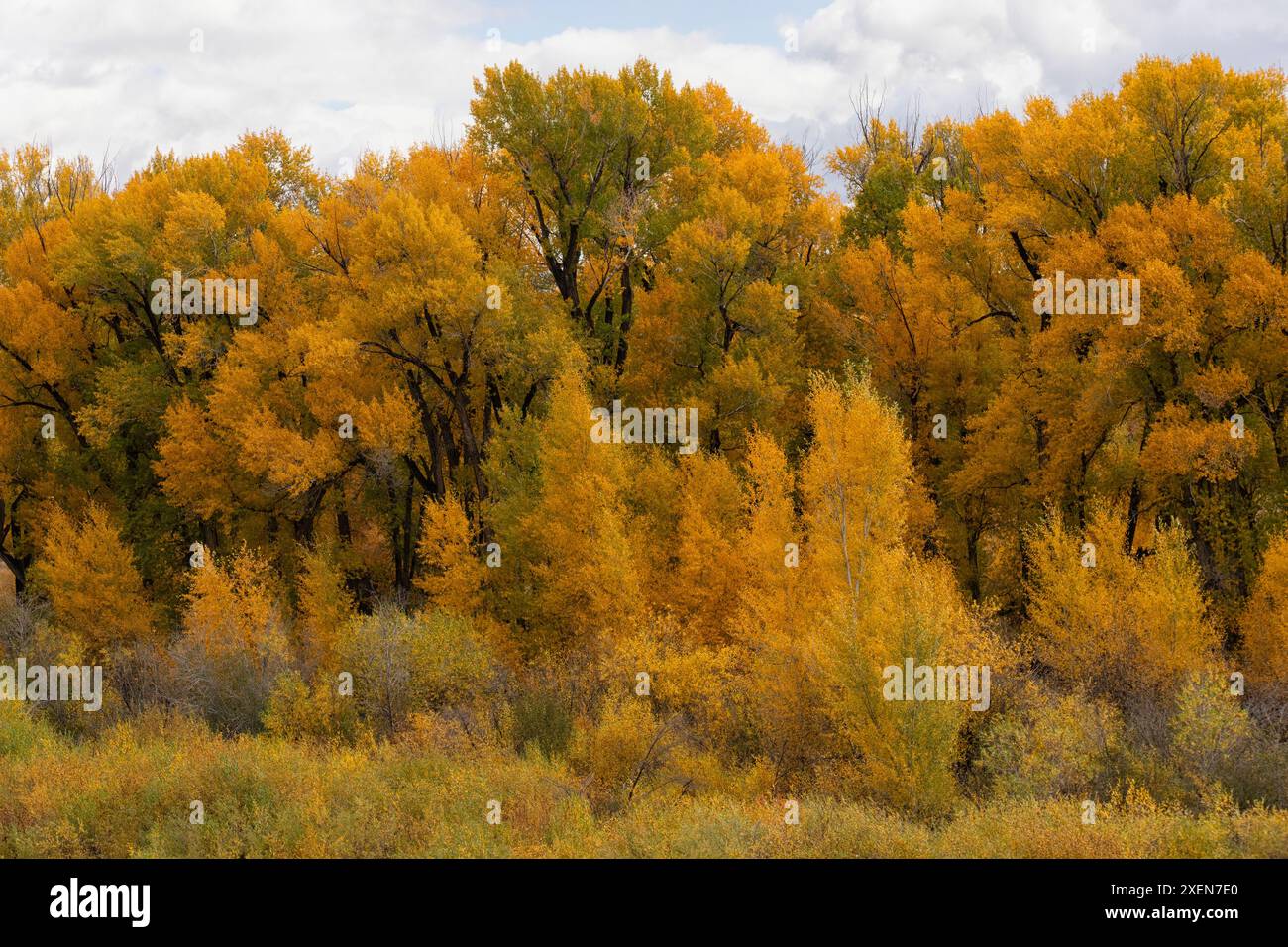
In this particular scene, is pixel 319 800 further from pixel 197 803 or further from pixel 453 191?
pixel 453 191

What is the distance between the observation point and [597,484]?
34.0 metres

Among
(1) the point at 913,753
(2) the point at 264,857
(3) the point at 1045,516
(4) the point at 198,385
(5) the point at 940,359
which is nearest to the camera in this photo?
(2) the point at 264,857

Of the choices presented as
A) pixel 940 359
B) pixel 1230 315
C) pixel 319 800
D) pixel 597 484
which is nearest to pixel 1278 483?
pixel 1230 315

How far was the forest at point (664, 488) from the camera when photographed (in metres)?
22.7

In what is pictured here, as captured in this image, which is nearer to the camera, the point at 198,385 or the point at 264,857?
the point at 264,857

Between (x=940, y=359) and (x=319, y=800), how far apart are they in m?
24.2

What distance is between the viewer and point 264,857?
66.7 feet

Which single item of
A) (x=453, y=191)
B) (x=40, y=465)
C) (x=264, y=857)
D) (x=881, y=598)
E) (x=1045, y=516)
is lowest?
(x=264, y=857)

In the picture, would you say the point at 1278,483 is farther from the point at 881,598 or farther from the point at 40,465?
the point at 40,465

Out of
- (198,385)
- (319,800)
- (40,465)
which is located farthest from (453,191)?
(319,800)

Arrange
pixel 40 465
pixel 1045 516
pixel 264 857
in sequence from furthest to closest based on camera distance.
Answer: pixel 40 465 < pixel 1045 516 < pixel 264 857

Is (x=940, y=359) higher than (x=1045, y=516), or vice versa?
(x=940, y=359)

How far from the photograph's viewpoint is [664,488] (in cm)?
3625

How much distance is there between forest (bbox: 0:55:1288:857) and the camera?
74.3ft
